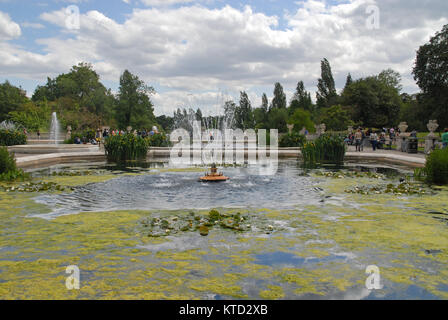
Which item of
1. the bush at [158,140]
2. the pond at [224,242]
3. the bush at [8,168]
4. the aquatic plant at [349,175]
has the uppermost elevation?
the bush at [158,140]

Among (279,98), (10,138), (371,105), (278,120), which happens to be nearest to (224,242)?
(10,138)

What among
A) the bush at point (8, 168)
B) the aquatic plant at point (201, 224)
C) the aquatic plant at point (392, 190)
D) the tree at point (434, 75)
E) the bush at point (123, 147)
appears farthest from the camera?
the tree at point (434, 75)

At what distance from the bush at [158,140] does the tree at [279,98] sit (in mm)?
40430

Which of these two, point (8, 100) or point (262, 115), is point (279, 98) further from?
point (8, 100)

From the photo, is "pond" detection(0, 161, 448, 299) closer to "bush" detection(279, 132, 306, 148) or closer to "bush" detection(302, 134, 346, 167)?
"bush" detection(302, 134, 346, 167)

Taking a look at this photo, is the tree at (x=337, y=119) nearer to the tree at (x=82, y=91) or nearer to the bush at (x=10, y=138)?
the bush at (x=10, y=138)

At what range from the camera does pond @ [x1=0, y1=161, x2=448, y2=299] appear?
5107 millimetres

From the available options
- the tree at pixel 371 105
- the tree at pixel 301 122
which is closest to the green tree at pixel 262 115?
the tree at pixel 301 122

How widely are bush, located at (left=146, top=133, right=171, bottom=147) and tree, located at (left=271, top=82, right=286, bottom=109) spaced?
40430 mm

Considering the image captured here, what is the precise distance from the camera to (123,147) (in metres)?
23.0

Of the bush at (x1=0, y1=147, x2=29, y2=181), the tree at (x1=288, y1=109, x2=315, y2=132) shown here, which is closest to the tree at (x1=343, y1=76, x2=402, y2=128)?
the tree at (x1=288, y1=109, x2=315, y2=132)

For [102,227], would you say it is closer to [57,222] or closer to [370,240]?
[57,222]

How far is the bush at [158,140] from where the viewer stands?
→ 31.2 metres
